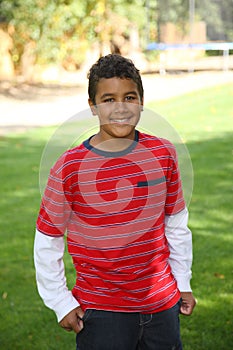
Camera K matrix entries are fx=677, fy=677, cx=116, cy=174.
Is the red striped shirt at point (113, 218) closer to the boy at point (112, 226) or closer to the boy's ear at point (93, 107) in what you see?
the boy at point (112, 226)

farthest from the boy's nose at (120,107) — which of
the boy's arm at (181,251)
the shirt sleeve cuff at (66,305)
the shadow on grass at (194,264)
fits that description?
the shadow on grass at (194,264)

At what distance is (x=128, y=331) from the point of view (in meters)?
2.18

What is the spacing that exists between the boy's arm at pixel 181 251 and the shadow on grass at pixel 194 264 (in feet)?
4.28

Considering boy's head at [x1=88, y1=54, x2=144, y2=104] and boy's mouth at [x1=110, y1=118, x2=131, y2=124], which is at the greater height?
boy's head at [x1=88, y1=54, x2=144, y2=104]

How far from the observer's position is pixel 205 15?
2017 centimetres

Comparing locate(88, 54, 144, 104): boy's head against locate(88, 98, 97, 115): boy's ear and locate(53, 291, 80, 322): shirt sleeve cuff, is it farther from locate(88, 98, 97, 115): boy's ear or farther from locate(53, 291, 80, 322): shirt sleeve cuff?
locate(53, 291, 80, 322): shirt sleeve cuff

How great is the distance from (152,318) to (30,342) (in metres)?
1.67

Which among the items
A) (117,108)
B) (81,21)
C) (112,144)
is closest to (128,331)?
(112,144)

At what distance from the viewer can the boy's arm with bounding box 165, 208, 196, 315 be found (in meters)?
2.31

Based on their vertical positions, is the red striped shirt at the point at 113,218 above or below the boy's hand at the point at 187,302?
above

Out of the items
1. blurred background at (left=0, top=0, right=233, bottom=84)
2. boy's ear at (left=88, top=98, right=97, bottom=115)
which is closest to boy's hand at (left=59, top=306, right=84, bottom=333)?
boy's ear at (left=88, top=98, right=97, bottom=115)

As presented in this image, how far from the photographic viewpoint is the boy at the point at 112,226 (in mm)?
2143

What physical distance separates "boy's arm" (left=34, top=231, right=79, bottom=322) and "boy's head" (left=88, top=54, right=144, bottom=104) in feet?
1.58

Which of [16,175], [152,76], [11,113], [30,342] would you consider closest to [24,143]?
[16,175]
